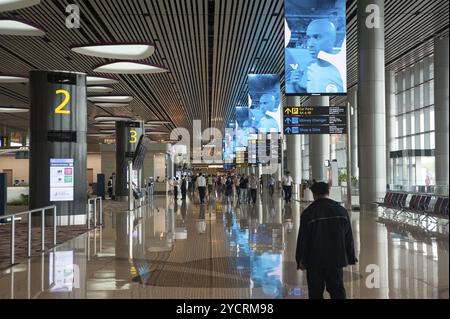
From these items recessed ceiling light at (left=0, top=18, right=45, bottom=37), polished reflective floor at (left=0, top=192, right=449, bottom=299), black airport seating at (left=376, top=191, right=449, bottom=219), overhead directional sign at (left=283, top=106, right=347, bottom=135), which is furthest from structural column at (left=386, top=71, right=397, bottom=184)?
recessed ceiling light at (left=0, top=18, right=45, bottom=37)

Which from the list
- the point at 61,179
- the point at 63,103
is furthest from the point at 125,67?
the point at 61,179

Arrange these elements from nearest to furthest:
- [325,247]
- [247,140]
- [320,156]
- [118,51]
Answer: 1. [325,247]
2. [118,51]
3. [320,156]
4. [247,140]

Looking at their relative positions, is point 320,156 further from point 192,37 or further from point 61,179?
point 61,179

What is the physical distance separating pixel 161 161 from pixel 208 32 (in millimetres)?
28527

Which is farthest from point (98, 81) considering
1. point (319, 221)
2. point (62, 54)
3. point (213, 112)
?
point (213, 112)

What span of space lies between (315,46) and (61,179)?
8.56m

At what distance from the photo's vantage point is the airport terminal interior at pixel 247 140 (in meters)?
7.68

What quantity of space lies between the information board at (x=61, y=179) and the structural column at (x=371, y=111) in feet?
33.0

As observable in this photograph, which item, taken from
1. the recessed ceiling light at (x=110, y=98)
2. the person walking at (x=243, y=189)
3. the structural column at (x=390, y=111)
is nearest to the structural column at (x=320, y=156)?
the person walking at (x=243, y=189)

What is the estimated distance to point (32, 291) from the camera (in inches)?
273

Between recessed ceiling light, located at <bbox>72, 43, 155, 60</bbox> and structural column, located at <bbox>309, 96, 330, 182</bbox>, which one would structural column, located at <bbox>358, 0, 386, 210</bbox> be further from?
structural column, located at <bbox>309, 96, 330, 182</bbox>

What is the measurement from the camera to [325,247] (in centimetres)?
510

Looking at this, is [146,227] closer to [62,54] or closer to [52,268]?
[52,268]
